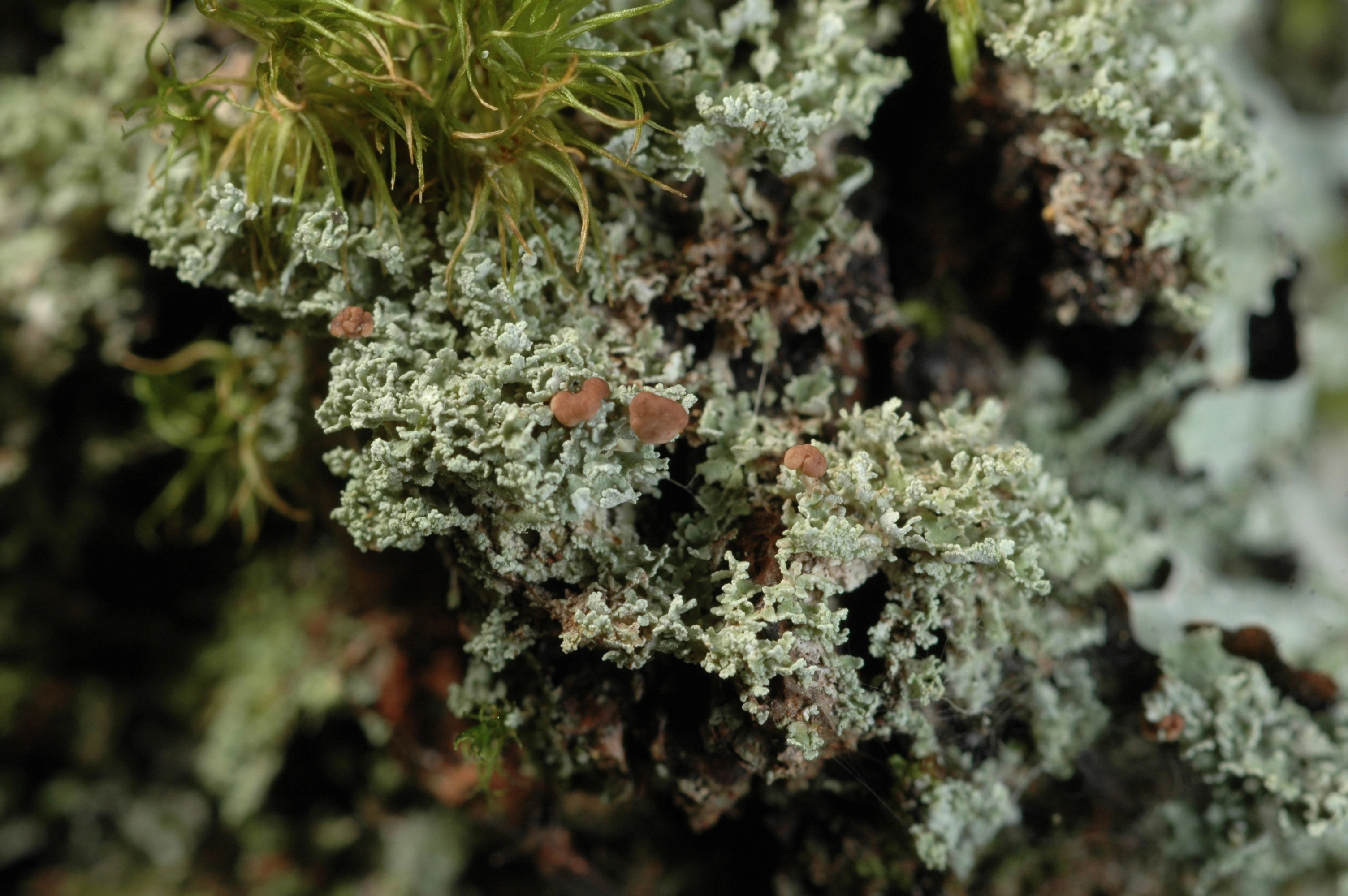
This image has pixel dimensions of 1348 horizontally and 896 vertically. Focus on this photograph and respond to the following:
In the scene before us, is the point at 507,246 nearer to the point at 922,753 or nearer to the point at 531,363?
the point at 531,363

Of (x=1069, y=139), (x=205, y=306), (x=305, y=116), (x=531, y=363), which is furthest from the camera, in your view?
(x=205, y=306)

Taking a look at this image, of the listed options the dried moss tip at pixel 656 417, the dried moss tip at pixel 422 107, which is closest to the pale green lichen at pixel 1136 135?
the dried moss tip at pixel 422 107

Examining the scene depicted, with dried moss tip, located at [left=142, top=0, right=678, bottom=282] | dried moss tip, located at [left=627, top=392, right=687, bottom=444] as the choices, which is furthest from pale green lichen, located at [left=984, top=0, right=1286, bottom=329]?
dried moss tip, located at [left=627, top=392, right=687, bottom=444]

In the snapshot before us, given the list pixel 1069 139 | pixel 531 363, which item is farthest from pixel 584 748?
pixel 1069 139

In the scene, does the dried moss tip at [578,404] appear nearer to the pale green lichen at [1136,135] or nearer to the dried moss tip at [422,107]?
the dried moss tip at [422,107]

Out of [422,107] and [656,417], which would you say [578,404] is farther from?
[422,107]

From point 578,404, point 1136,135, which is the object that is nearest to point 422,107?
point 578,404
